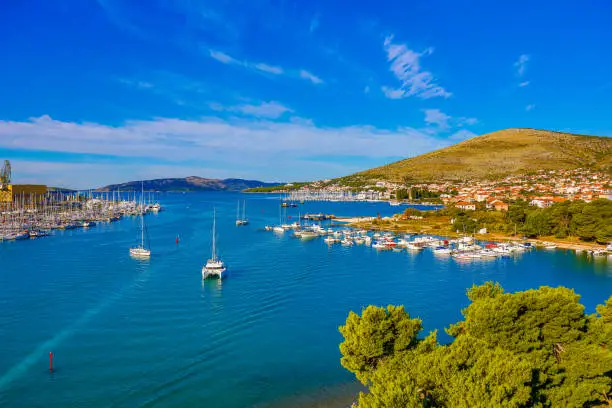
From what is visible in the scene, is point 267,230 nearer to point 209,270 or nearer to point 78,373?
point 209,270

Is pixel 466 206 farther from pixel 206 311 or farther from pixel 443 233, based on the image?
pixel 206 311

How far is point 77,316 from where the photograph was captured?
21641 mm

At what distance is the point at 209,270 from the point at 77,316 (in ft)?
30.6

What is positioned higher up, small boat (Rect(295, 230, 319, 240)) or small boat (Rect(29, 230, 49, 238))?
small boat (Rect(295, 230, 319, 240))

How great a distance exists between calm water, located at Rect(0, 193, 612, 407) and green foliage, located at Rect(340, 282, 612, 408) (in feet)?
12.6

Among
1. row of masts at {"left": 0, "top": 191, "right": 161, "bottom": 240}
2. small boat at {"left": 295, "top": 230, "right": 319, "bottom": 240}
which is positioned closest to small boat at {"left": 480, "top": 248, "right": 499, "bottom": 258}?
small boat at {"left": 295, "top": 230, "right": 319, "bottom": 240}

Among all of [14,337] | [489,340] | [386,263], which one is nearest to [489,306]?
[489,340]

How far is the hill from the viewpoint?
441 ft

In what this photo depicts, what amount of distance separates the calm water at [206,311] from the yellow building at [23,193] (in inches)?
1693

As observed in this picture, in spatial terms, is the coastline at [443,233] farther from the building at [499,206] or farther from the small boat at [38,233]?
the small boat at [38,233]

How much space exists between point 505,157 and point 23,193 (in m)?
145

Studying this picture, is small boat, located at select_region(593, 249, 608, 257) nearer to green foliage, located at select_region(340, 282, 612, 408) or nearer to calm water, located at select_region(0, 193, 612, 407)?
calm water, located at select_region(0, 193, 612, 407)

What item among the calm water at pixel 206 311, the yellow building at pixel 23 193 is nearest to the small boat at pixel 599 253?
the calm water at pixel 206 311

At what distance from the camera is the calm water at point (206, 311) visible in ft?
48.0
